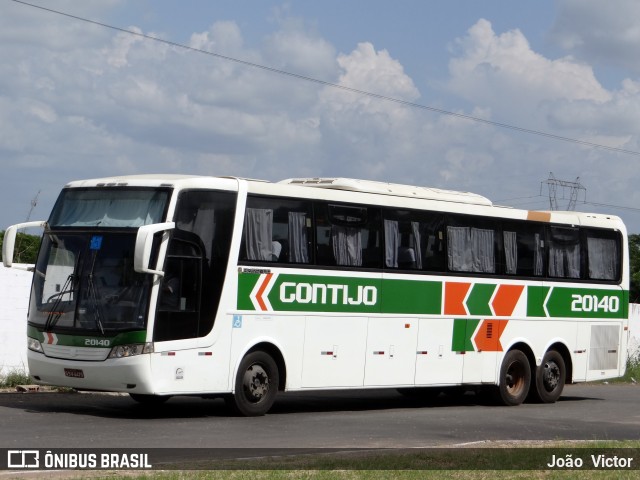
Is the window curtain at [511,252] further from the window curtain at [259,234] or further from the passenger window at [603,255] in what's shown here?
the window curtain at [259,234]

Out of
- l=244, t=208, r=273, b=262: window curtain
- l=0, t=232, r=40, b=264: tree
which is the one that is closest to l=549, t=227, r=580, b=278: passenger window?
l=244, t=208, r=273, b=262: window curtain

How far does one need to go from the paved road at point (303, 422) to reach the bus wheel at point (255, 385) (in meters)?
0.23

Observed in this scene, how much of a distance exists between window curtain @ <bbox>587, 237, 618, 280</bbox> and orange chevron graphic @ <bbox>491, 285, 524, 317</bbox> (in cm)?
250

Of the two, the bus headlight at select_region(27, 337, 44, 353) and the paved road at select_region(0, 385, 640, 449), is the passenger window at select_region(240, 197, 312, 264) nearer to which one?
the paved road at select_region(0, 385, 640, 449)

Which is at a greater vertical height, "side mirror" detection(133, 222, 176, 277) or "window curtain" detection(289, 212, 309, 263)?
"window curtain" detection(289, 212, 309, 263)

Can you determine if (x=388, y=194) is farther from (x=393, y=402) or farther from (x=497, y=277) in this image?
(x=393, y=402)

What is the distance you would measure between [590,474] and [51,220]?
9.29 meters

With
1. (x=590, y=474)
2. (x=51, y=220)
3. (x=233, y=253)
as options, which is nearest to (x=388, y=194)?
(x=233, y=253)

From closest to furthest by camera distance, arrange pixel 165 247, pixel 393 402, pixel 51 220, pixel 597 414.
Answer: pixel 165 247
pixel 51 220
pixel 597 414
pixel 393 402

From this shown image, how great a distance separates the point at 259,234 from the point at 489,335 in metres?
6.22

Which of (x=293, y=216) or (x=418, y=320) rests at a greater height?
(x=293, y=216)

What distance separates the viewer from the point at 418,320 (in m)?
21.5

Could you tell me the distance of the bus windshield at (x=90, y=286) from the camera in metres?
17.2

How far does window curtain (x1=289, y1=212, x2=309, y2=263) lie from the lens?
19.1 metres
